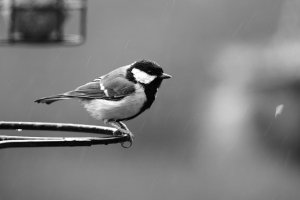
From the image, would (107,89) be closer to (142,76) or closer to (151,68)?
(142,76)

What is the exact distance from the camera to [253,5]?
12.8 metres

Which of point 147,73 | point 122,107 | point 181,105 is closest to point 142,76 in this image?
point 147,73

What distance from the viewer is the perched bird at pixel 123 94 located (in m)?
3.67

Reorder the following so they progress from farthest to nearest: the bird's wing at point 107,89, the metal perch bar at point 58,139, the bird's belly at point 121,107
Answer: the bird's wing at point 107,89
the bird's belly at point 121,107
the metal perch bar at point 58,139

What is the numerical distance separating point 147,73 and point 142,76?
65mm

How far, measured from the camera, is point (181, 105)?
11625mm

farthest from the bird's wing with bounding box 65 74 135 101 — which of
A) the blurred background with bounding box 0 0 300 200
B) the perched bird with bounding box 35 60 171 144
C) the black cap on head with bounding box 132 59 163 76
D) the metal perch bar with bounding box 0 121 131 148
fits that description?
the blurred background with bounding box 0 0 300 200

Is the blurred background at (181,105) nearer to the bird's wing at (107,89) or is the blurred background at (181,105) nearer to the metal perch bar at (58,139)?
the bird's wing at (107,89)

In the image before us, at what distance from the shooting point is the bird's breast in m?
3.66

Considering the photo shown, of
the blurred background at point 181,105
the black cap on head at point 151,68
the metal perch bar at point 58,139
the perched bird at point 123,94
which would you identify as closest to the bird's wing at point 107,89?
the perched bird at point 123,94

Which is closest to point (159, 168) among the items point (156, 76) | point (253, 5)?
point (253, 5)

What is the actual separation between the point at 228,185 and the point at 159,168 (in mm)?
1652

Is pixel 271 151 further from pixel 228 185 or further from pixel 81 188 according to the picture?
pixel 81 188

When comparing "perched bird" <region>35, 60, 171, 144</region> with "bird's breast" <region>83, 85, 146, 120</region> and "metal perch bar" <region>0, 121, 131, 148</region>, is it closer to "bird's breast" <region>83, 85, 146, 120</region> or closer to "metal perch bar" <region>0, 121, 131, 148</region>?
"bird's breast" <region>83, 85, 146, 120</region>
